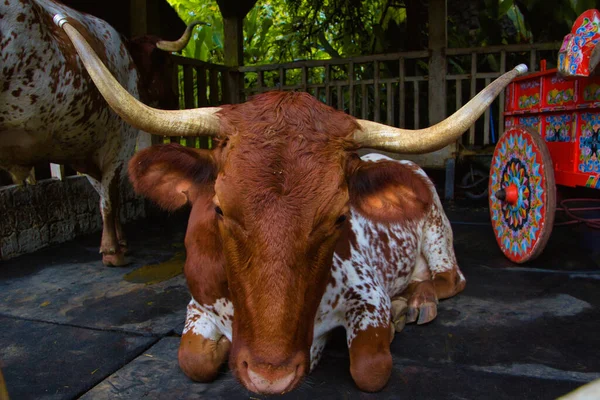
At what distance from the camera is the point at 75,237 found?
4.93 metres

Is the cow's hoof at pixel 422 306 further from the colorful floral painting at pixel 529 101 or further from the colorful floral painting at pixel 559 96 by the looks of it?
the colorful floral painting at pixel 529 101

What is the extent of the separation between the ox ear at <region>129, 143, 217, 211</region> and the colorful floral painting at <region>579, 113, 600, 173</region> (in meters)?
2.47

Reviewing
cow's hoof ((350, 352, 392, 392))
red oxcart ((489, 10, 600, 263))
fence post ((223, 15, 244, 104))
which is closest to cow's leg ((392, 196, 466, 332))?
red oxcart ((489, 10, 600, 263))

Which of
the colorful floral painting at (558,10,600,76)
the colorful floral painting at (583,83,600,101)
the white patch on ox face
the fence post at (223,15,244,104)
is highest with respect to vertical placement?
the fence post at (223,15,244,104)

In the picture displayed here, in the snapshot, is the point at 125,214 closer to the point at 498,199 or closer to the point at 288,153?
the point at 498,199

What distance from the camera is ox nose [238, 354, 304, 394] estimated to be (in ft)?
5.03

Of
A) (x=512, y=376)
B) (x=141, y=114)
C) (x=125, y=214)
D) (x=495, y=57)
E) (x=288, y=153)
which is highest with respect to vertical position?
(x=495, y=57)

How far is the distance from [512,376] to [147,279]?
2.53m

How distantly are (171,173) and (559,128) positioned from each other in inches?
113

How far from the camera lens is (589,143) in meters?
3.24

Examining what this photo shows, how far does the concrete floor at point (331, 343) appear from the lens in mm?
2178

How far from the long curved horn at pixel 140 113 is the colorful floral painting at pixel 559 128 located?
2664mm

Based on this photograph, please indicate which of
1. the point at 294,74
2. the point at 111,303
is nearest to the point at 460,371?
the point at 111,303

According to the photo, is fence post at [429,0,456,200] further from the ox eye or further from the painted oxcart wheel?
the ox eye
